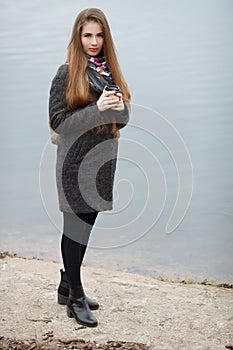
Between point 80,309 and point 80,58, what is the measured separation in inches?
40.7

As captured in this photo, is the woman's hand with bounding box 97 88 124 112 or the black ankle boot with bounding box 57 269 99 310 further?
the black ankle boot with bounding box 57 269 99 310

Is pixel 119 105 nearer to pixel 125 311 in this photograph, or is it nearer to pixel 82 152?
pixel 82 152

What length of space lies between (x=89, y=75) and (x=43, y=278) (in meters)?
1.23

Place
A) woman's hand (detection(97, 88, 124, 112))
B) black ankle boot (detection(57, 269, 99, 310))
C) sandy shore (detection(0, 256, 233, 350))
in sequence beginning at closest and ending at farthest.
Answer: woman's hand (detection(97, 88, 124, 112)) → sandy shore (detection(0, 256, 233, 350)) → black ankle boot (detection(57, 269, 99, 310))

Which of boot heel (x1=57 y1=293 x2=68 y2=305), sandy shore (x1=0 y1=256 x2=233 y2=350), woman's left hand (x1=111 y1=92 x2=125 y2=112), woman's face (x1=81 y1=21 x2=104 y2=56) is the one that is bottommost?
sandy shore (x1=0 y1=256 x2=233 y2=350)

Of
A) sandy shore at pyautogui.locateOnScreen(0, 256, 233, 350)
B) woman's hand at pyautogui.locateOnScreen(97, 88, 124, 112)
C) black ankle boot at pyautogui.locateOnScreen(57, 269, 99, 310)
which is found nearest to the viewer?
woman's hand at pyautogui.locateOnScreen(97, 88, 124, 112)

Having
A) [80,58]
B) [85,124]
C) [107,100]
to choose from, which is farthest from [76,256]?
[80,58]

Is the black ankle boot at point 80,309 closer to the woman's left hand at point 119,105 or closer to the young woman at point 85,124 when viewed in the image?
the young woman at point 85,124

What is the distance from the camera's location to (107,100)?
8.48ft

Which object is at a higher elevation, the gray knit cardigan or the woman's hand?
the woman's hand

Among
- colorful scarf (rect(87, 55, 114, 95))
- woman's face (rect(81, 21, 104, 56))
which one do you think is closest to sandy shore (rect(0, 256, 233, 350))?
colorful scarf (rect(87, 55, 114, 95))

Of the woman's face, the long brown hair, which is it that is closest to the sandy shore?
the long brown hair

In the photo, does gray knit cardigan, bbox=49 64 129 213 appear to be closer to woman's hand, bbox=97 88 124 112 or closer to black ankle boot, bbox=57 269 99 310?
woman's hand, bbox=97 88 124 112

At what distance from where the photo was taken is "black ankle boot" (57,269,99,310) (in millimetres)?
2996
